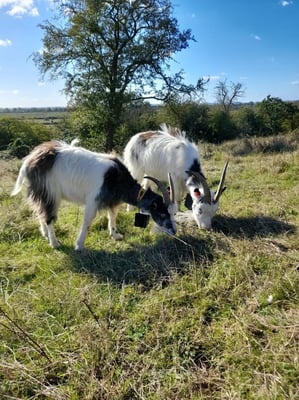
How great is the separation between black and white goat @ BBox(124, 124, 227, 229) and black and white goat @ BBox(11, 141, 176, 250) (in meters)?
0.58

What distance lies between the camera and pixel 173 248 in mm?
4582

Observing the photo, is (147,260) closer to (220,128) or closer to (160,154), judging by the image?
(160,154)

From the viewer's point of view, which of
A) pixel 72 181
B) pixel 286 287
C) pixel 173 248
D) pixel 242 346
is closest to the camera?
pixel 242 346

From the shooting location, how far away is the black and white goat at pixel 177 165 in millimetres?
5320

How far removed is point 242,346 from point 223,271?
3.79ft

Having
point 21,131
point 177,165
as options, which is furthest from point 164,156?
point 21,131

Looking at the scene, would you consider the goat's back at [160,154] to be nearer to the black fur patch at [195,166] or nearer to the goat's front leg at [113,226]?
the black fur patch at [195,166]

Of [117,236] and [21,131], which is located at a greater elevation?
[21,131]

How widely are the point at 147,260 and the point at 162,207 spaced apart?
1056 mm

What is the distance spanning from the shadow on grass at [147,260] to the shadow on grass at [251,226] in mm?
810

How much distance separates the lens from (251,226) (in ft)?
17.8

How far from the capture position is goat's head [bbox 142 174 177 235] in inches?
197

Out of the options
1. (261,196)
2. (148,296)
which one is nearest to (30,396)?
(148,296)

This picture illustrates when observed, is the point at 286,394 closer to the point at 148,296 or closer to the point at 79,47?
the point at 148,296
